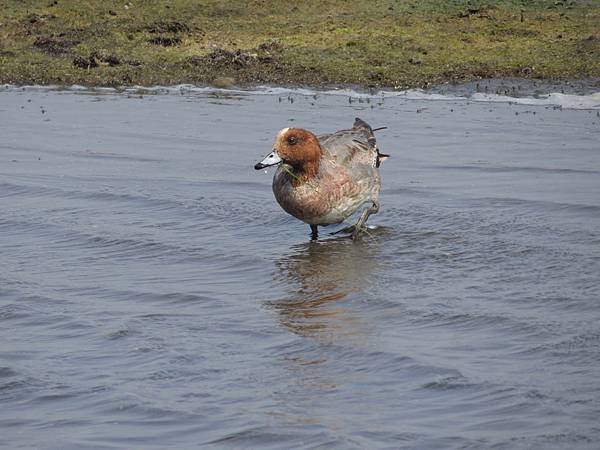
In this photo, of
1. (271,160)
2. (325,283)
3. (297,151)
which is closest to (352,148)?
(297,151)

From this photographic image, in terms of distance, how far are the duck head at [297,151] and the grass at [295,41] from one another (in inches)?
290

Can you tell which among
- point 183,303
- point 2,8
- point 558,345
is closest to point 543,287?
point 558,345

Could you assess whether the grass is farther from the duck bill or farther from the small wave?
the duck bill

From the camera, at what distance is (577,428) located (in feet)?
18.4

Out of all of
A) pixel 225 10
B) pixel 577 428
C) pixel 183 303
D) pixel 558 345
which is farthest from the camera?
pixel 225 10

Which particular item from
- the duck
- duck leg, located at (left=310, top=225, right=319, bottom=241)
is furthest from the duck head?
duck leg, located at (left=310, top=225, right=319, bottom=241)

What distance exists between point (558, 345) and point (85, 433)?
271 cm

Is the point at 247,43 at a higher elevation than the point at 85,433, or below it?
higher

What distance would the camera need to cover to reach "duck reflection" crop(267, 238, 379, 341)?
7637mm

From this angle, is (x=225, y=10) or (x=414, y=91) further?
(x=225, y=10)

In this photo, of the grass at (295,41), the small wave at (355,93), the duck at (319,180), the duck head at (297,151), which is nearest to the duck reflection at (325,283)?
the duck at (319,180)

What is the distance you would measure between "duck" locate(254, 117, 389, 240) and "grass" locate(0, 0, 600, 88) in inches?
271

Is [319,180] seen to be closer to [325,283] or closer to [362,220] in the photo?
[362,220]

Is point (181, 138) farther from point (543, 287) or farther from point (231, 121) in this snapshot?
point (543, 287)
